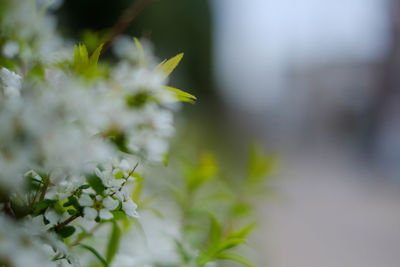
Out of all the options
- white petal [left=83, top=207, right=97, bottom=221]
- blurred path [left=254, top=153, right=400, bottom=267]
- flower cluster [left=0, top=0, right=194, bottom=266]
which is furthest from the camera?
blurred path [left=254, top=153, right=400, bottom=267]

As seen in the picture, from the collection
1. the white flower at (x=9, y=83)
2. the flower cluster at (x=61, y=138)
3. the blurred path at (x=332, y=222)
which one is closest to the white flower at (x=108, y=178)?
the flower cluster at (x=61, y=138)

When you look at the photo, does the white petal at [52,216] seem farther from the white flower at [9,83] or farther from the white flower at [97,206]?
the white flower at [9,83]

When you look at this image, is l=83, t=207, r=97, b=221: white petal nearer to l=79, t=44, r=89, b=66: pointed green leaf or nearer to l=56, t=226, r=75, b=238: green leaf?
l=56, t=226, r=75, b=238: green leaf

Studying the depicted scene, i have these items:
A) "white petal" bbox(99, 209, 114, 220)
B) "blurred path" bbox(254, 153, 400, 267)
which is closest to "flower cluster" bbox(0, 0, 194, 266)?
"white petal" bbox(99, 209, 114, 220)

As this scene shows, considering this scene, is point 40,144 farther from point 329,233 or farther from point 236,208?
point 329,233

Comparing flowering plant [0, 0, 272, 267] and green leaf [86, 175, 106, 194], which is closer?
flowering plant [0, 0, 272, 267]

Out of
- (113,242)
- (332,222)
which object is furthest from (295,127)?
(113,242)

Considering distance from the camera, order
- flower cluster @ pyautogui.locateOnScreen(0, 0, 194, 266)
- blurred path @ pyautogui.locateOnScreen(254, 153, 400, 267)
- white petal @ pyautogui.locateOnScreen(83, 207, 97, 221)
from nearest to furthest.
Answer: flower cluster @ pyautogui.locateOnScreen(0, 0, 194, 266) → white petal @ pyautogui.locateOnScreen(83, 207, 97, 221) → blurred path @ pyautogui.locateOnScreen(254, 153, 400, 267)

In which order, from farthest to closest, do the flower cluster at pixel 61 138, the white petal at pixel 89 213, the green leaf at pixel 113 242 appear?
the green leaf at pixel 113 242 → the white petal at pixel 89 213 → the flower cluster at pixel 61 138
